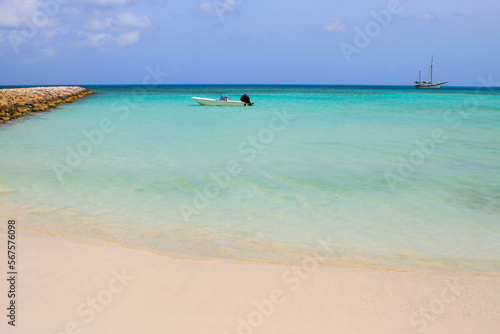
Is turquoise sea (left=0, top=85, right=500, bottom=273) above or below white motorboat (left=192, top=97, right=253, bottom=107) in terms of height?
below

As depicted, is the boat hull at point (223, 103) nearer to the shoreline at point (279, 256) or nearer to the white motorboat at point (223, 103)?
the white motorboat at point (223, 103)

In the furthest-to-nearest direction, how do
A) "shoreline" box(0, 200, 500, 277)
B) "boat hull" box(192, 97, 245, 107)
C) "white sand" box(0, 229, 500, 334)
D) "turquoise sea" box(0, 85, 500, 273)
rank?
"boat hull" box(192, 97, 245, 107) < "turquoise sea" box(0, 85, 500, 273) < "shoreline" box(0, 200, 500, 277) < "white sand" box(0, 229, 500, 334)

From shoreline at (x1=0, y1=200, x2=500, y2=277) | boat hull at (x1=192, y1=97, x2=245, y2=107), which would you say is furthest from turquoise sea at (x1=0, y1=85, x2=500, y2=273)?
boat hull at (x1=192, y1=97, x2=245, y2=107)

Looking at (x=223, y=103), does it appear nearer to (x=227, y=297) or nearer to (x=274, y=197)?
(x=274, y=197)

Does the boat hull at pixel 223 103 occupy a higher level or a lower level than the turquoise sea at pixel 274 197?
higher

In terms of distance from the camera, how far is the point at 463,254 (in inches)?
189

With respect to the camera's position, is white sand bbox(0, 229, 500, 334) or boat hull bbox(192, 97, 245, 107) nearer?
white sand bbox(0, 229, 500, 334)

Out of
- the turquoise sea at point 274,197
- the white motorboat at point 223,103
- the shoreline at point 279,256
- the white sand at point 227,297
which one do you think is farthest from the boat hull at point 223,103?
the white sand at point 227,297

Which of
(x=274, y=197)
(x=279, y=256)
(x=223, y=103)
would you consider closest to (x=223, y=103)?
(x=223, y=103)

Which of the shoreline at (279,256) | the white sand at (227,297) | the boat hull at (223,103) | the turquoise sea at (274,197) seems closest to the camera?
the white sand at (227,297)

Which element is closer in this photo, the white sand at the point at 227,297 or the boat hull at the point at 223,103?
the white sand at the point at 227,297

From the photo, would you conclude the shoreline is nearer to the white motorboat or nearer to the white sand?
the white sand

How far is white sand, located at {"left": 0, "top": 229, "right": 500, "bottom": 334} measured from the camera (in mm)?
3146

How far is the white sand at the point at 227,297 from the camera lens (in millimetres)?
3146
